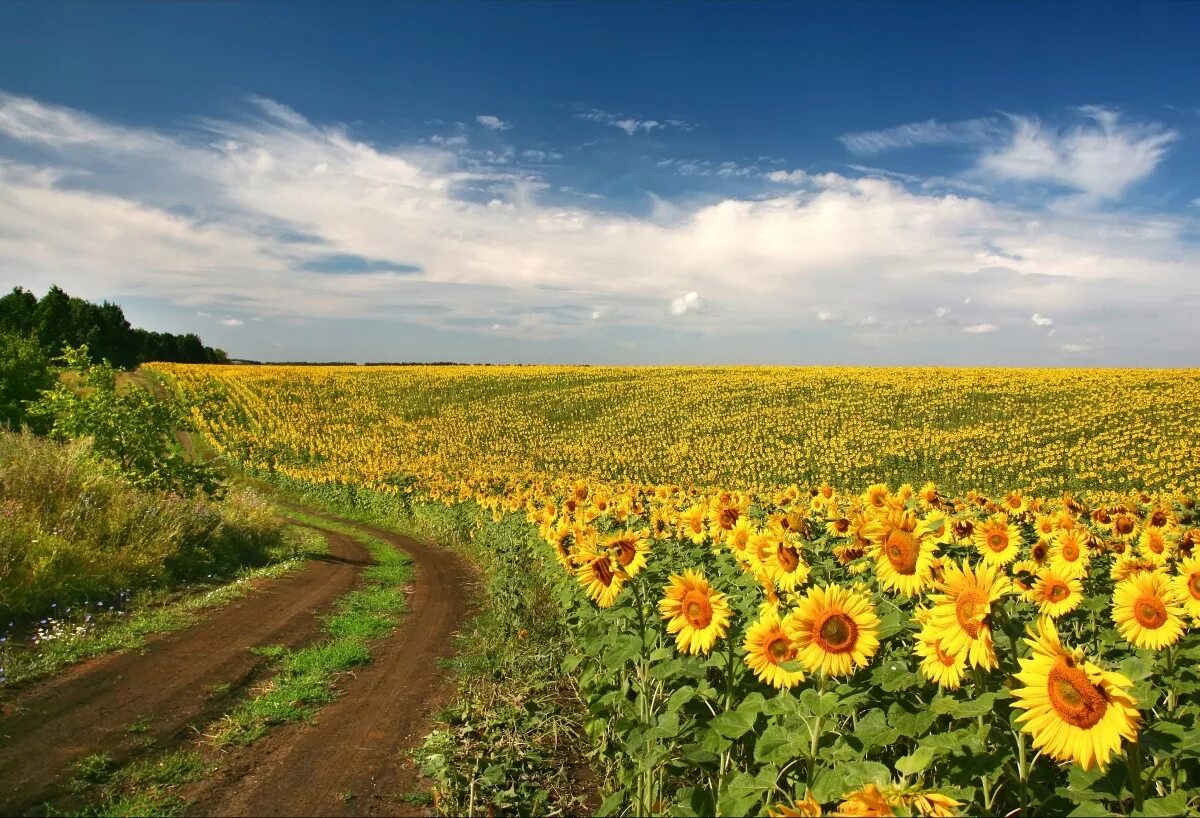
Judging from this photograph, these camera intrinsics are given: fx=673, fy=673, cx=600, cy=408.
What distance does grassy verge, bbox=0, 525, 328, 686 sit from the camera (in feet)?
20.6

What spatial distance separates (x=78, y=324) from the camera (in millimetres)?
70938

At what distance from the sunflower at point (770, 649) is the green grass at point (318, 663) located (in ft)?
13.7

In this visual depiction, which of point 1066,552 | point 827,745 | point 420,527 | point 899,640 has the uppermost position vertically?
point 1066,552

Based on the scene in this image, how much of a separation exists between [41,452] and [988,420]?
33.1 m

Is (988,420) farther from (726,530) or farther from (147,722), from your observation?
(147,722)

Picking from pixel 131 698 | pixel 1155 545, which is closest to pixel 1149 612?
pixel 1155 545

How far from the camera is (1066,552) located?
487cm

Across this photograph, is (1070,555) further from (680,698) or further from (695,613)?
(680,698)

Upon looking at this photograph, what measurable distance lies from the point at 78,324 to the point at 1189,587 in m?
89.5

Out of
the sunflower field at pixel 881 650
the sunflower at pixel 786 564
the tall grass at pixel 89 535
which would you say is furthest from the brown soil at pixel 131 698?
the sunflower at pixel 786 564

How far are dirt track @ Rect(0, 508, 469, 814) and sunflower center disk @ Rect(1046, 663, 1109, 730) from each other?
3886 millimetres

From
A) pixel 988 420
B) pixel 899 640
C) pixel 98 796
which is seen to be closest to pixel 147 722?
pixel 98 796

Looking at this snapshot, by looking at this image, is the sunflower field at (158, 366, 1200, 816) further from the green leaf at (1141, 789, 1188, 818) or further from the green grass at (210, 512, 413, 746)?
the green grass at (210, 512, 413, 746)

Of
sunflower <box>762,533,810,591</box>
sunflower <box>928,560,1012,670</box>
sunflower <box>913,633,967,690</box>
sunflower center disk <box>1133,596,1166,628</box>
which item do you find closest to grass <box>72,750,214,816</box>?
sunflower <box>762,533,810,591</box>
